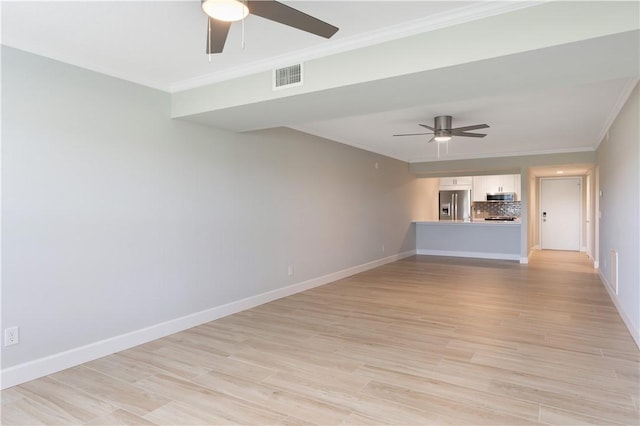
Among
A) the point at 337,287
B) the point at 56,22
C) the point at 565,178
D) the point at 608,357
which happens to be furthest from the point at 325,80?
the point at 565,178

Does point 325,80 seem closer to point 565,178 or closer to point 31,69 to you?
point 31,69

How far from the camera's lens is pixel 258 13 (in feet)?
6.02

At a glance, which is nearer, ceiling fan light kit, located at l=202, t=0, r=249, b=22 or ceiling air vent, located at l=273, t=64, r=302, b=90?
ceiling fan light kit, located at l=202, t=0, r=249, b=22

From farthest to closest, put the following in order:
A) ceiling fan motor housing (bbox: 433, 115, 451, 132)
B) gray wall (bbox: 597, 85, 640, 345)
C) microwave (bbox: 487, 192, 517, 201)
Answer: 1. microwave (bbox: 487, 192, 517, 201)
2. ceiling fan motor housing (bbox: 433, 115, 451, 132)
3. gray wall (bbox: 597, 85, 640, 345)

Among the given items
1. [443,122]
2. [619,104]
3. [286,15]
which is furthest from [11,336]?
[619,104]

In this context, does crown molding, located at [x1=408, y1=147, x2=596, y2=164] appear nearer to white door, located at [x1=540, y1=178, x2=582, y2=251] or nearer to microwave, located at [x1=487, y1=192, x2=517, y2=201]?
microwave, located at [x1=487, y1=192, x2=517, y2=201]

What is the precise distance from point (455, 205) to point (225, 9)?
33.9 ft

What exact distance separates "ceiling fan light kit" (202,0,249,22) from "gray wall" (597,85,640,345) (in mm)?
3361

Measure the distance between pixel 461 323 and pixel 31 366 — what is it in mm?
3731

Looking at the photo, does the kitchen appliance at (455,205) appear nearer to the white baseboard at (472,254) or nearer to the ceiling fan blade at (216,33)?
the white baseboard at (472,254)

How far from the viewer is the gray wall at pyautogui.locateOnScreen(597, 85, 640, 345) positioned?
132 inches

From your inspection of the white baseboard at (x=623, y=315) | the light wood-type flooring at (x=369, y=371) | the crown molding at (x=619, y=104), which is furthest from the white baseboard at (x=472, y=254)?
the light wood-type flooring at (x=369, y=371)

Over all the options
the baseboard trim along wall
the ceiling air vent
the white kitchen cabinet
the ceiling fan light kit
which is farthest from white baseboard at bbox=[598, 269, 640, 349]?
the white kitchen cabinet

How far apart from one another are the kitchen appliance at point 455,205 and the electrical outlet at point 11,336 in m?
10.3
